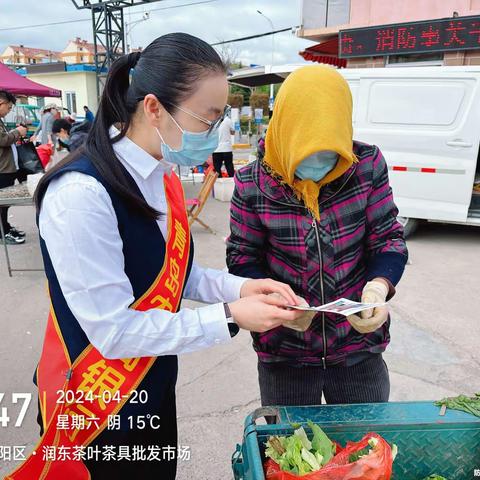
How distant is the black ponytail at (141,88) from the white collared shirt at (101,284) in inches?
2.4

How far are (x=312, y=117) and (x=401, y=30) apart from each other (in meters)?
9.26

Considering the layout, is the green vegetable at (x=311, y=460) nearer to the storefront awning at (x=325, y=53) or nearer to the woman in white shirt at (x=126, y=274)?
the woman in white shirt at (x=126, y=274)

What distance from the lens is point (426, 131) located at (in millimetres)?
5227

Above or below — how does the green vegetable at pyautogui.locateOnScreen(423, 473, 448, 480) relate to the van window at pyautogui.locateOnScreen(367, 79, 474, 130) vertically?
below

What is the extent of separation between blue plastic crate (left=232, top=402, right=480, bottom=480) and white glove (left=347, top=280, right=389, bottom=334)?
0.21m

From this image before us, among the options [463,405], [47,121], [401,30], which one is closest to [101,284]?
[463,405]

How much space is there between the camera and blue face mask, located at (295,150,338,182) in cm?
134

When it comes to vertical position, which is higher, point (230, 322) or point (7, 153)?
point (230, 322)

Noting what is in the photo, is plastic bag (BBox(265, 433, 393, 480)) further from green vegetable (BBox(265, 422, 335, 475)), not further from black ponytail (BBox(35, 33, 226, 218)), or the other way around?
black ponytail (BBox(35, 33, 226, 218))

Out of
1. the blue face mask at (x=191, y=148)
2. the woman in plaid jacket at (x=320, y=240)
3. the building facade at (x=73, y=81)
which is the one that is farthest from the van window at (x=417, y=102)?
the building facade at (x=73, y=81)

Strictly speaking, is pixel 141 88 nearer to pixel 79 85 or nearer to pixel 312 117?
pixel 312 117

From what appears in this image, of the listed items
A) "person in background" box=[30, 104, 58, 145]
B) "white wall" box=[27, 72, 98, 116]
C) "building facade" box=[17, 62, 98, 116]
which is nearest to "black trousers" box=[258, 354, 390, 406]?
"person in background" box=[30, 104, 58, 145]

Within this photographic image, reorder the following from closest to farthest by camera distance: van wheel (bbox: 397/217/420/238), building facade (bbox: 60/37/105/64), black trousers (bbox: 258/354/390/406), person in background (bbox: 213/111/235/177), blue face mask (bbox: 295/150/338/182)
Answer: blue face mask (bbox: 295/150/338/182) → black trousers (bbox: 258/354/390/406) → van wheel (bbox: 397/217/420/238) → person in background (bbox: 213/111/235/177) → building facade (bbox: 60/37/105/64)

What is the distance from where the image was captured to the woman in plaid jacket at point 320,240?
1.29 meters
